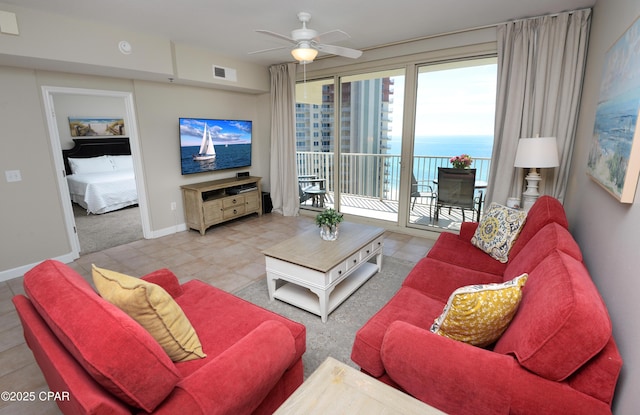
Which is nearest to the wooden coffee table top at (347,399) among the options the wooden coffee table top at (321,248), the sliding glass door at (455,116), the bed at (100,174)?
the wooden coffee table top at (321,248)

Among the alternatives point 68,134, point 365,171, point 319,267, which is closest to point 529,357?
point 319,267

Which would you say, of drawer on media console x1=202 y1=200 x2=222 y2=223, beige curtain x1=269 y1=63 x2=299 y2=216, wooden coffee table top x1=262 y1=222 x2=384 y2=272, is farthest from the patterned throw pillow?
drawer on media console x1=202 y1=200 x2=222 y2=223

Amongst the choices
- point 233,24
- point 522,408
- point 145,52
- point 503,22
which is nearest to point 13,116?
point 145,52

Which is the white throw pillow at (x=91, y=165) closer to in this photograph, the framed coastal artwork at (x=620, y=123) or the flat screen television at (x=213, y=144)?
the flat screen television at (x=213, y=144)

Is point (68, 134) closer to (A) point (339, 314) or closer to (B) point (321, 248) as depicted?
(B) point (321, 248)

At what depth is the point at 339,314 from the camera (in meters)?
2.48

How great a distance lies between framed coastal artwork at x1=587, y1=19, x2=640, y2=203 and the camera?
4.46ft

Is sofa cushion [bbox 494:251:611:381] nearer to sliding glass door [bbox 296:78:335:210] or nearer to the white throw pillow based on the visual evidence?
sliding glass door [bbox 296:78:335:210]

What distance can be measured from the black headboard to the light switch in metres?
3.44

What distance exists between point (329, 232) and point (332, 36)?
5.57ft

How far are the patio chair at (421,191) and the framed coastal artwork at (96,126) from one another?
21.1 feet

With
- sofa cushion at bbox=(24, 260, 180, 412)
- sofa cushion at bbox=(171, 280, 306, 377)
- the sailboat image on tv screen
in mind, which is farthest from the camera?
the sailboat image on tv screen

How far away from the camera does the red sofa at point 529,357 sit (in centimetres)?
102

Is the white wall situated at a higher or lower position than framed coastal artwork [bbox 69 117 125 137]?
lower
